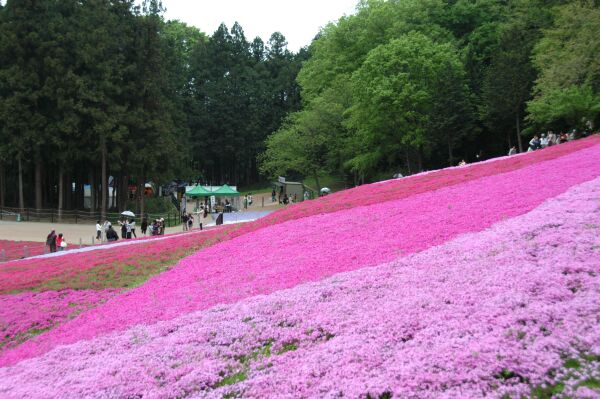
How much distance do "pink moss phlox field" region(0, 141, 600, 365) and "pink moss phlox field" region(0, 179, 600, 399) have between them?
3.24ft

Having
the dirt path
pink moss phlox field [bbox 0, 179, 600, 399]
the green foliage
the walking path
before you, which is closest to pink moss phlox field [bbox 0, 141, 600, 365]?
pink moss phlox field [bbox 0, 179, 600, 399]

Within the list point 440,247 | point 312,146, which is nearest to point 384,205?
point 440,247

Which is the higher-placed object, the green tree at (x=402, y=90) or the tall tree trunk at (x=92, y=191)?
the green tree at (x=402, y=90)

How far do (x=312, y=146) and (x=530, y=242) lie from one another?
44.3 m

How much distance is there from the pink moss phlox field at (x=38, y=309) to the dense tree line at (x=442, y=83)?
88.1ft

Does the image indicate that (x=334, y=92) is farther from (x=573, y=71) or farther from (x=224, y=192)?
(x=573, y=71)

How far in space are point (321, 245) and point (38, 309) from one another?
7.61 meters

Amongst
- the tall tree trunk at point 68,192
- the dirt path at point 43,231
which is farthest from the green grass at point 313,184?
the tall tree trunk at point 68,192

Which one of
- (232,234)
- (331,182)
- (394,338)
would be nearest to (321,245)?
(232,234)

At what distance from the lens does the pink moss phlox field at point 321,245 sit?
10.9m

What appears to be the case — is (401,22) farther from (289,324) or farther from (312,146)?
(289,324)

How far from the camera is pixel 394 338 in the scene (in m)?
6.50

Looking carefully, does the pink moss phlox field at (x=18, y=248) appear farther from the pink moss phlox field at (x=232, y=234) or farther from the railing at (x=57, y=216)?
the railing at (x=57, y=216)

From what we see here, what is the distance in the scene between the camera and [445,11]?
55406mm
